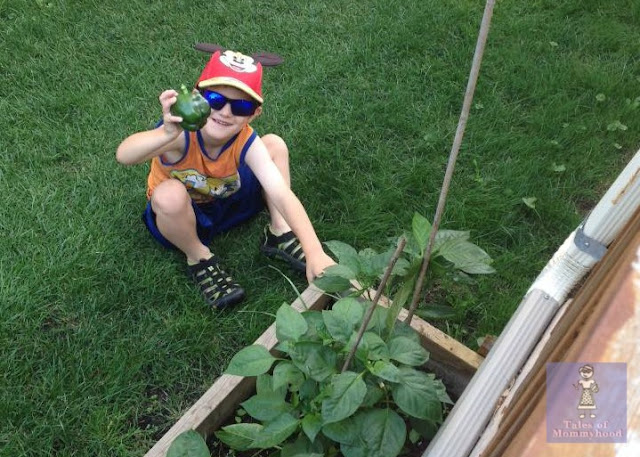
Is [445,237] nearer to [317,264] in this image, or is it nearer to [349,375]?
[349,375]

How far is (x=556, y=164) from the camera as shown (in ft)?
9.39

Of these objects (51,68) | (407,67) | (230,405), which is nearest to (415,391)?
(230,405)

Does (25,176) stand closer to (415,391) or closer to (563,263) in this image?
(415,391)

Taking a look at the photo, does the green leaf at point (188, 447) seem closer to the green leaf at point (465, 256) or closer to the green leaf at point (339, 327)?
the green leaf at point (339, 327)

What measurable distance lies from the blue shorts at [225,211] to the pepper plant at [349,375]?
992 millimetres

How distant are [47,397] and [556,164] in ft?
7.75

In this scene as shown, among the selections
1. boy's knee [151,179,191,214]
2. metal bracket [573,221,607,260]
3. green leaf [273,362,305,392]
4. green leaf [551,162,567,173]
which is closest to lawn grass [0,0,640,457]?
green leaf [551,162,567,173]

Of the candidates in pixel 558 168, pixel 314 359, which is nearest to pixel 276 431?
pixel 314 359

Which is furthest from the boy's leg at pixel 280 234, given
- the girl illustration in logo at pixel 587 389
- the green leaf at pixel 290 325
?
the girl illustration in logo at pixel 587 389

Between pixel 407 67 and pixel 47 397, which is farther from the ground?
pixel 407 67

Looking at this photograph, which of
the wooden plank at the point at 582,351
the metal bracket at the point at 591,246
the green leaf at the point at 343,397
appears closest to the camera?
the wooden plank at the point at 582,351

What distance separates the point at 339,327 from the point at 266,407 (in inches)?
9.6

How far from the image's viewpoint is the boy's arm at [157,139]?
70.1 inches

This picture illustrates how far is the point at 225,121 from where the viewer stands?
6.44ft
